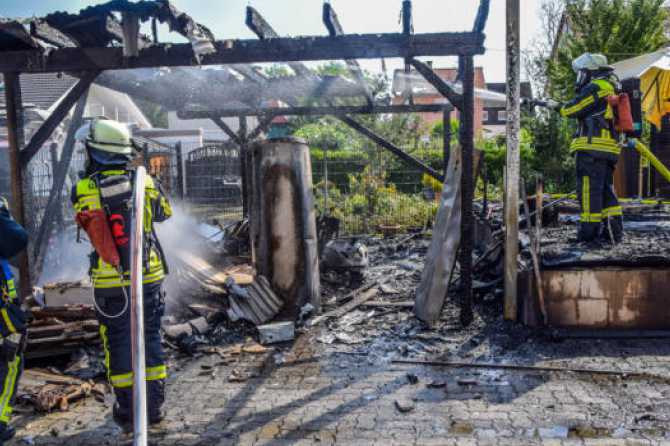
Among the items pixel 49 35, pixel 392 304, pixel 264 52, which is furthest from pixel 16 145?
pixel 392 304

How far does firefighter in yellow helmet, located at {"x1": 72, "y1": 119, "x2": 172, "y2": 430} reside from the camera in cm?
427

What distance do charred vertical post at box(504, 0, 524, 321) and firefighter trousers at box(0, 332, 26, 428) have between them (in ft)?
15.2

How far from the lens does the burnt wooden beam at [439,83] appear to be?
634 centimetres

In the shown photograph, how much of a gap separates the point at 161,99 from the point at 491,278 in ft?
20.7

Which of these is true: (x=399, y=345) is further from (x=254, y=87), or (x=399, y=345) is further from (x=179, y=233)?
(x=254, y=87)

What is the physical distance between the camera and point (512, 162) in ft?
20.1

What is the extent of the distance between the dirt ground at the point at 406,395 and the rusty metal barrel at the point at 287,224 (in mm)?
687

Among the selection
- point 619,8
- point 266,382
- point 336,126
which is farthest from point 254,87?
point 336,126

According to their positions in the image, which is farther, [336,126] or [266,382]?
[336,126]

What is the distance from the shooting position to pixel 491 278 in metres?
7.60

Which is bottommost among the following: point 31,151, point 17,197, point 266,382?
point 266,382

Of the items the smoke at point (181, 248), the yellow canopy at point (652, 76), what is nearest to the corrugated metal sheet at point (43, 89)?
the smoke at point (181, 248)

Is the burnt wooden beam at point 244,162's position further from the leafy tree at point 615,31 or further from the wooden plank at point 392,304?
the leafy tree at point 615,31

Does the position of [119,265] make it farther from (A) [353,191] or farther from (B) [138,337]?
(A) [353,191]
